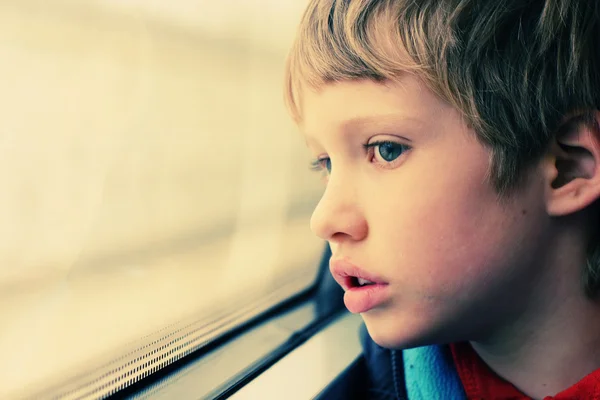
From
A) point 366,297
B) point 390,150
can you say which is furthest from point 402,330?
point 390,150

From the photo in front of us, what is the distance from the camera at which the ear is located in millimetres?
607

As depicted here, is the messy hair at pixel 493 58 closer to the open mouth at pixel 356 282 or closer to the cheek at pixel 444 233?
the cheek at pixel 444 233

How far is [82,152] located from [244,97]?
0.35 m

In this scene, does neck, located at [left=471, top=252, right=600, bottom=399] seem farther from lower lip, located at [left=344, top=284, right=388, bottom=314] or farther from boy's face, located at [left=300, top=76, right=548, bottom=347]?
lower lip, located at [left=344, top=284, right=388, bottom=314]

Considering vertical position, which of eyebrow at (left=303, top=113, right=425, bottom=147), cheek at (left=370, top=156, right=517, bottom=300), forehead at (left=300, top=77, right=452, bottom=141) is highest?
forehead at (left=300, top=77, right=452, bottom=141)

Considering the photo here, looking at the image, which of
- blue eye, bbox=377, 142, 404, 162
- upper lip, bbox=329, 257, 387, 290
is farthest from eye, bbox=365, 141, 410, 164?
upper lip, bbox=329, 257, 387, 290

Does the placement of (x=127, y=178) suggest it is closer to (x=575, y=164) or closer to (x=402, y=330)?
(x=402, y=330)

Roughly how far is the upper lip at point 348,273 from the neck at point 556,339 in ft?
0.69

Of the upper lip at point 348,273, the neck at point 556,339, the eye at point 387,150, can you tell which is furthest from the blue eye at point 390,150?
the neck at point 556,339

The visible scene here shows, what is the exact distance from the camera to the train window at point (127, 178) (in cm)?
50

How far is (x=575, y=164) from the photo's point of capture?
62cm

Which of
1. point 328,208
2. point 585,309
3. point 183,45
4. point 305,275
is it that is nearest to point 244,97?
point 183,45

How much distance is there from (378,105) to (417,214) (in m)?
0.12

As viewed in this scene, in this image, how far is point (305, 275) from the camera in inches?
44.4
